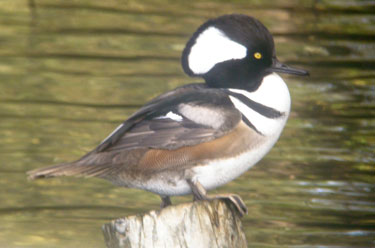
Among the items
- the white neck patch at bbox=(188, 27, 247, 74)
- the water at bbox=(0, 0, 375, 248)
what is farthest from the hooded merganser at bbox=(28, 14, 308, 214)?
the water at bbox=(0, 0, 375, 248)

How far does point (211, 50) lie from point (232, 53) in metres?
0.14

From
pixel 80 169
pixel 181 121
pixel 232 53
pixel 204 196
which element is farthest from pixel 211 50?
pixel 80 169

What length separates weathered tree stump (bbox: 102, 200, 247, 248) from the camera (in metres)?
4.52

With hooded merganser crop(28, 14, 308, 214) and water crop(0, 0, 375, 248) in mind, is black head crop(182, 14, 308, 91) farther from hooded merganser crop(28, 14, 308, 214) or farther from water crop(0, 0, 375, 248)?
water crop(0, 0, 375, 248)

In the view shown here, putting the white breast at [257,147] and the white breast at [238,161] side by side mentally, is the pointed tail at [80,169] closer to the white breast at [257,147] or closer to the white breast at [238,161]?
the white breast at [238,161]

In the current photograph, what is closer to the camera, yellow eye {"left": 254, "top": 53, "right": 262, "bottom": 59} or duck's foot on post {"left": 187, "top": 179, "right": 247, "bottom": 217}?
duck's foot on post {"left": 187, "top": 179, "right": 247, "bottom": 217}

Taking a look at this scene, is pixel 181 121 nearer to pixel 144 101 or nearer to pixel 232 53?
pixel 232 53

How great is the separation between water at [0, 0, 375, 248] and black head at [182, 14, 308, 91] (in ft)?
10.9

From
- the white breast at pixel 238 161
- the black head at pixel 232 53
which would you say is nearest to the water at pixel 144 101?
the white breast at pixel 238 161

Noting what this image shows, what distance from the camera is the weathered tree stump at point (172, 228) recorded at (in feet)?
14.8

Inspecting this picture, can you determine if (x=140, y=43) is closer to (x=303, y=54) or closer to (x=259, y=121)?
(x=303, y=54)

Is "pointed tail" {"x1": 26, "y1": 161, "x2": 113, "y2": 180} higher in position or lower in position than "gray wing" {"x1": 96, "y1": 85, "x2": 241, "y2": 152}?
lower

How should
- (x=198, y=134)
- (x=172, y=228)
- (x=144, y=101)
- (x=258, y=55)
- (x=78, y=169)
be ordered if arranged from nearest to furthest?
(x=172, y=228) → (x=78, y=169) → (x=198, y=134) → (x=258, y=55) → (x=144, y=101)

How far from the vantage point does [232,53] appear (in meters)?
4.86
